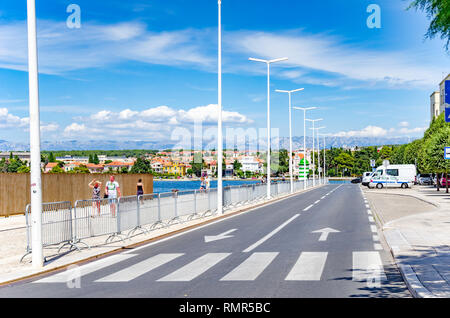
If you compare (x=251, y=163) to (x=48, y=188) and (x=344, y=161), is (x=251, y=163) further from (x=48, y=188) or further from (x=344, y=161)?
(x=48, y=188)

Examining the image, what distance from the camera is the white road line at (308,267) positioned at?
878 centimetres

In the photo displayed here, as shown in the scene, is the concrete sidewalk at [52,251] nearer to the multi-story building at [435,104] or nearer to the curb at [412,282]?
the curb at [412,282]

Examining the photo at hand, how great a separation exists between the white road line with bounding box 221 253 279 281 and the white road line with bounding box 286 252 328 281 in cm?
61

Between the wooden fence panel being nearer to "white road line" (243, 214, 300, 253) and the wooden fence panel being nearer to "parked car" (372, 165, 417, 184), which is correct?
"white road line" (243, 214, 300, 253)

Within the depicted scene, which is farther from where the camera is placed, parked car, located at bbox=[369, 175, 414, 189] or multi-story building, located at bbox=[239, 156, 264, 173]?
multi-story building, located at bbox=[239, 156, 264, 173]

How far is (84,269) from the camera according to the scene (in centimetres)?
1009

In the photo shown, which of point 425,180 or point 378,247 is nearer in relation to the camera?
point 378,247

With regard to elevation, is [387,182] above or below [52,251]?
below

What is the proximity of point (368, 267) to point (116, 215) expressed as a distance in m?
7.77

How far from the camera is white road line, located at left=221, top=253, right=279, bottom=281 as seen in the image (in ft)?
29.0

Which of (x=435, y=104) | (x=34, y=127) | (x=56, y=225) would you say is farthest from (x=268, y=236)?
(x=435, y=104)

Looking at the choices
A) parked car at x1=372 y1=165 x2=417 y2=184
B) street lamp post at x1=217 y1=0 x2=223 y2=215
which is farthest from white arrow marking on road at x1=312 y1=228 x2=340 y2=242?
parked car at x1=372 y1=165 x2=417 y2=184
